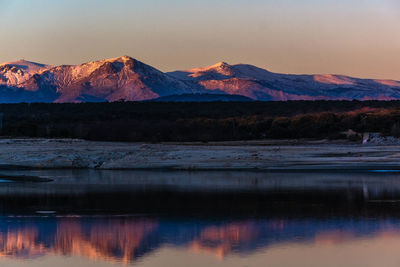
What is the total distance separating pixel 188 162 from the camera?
3284cm

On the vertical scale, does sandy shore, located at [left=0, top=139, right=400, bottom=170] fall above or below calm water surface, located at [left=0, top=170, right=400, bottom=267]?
above

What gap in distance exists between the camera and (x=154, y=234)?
15531 mm

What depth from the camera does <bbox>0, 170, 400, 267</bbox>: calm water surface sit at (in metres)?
13.5

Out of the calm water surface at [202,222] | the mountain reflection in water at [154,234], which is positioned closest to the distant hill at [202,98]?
the calm water surface at [202,222]

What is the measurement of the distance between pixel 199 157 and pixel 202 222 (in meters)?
17.2

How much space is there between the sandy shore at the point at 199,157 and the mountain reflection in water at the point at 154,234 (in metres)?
14.3

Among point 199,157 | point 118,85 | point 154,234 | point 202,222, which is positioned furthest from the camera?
point 118,85

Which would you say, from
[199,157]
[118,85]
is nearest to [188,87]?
[118,85]

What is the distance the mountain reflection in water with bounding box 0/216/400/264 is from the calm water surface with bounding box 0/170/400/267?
2 centimetres

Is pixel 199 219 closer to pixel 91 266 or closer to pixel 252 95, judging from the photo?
pixel 91 266

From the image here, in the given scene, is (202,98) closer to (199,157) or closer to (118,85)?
(118,85)

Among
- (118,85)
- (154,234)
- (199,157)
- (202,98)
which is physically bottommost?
(154,234)

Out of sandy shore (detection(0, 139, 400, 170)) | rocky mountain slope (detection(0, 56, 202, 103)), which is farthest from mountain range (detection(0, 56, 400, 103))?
sandy shore (detection(0, 139, 400, 170))

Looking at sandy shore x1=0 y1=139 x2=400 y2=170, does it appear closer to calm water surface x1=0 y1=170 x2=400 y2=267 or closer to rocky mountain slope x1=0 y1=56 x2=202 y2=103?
calm water surface x1=0 y1=170 x2=400 y2=267
